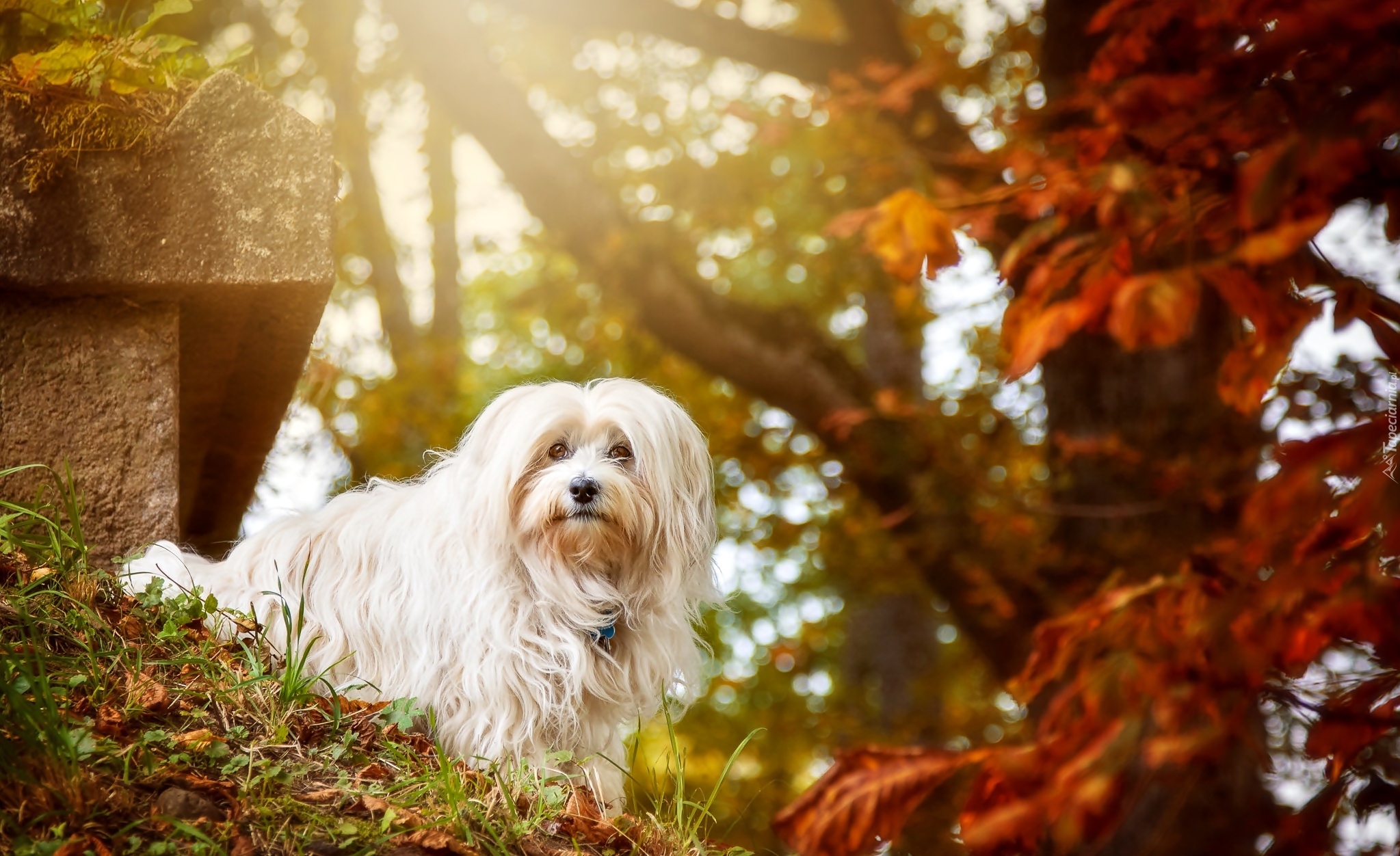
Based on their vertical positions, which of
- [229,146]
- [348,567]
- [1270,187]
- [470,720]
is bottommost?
[470,720]

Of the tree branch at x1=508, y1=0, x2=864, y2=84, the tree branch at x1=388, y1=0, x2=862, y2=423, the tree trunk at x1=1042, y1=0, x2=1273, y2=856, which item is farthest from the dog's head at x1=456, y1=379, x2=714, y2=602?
the tree branch at x1=508, y1=0, x2=864, y2=84

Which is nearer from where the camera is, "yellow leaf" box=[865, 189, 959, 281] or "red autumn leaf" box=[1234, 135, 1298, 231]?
"red autumn leaf" box=[1234, 135, 1298, 231]

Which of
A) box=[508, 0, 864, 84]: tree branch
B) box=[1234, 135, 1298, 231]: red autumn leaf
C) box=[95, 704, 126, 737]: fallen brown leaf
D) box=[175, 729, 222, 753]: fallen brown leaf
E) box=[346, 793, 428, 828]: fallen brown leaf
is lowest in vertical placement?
box=[346, 793, 428, 828]: fallen brown leaf

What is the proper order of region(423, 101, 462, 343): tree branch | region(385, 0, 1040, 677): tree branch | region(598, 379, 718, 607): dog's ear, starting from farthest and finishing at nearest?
1. region(423, 101, 462, 343): tree branch
2. region(385, 0, 1040, 677): tree branch
3. region(598, 379, 718, 607): dog's ear

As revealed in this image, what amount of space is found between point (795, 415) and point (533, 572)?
14.2ft

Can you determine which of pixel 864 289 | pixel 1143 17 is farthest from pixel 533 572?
pixel 864 289

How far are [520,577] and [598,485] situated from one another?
0.36 meters

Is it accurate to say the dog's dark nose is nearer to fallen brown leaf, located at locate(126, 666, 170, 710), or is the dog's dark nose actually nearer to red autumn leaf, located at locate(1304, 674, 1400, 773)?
fallen brown leaf, located at locate(126, 666, 170, 710)

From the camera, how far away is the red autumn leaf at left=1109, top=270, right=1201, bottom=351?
1.94 metres

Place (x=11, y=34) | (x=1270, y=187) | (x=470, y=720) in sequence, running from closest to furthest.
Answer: (x=1270, y=187) → (x=470, y=720) → (x=11, y=34)

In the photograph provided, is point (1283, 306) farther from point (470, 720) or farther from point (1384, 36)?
point (470, 720)

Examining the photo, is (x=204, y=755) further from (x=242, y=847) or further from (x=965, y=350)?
(x=965, y=350)

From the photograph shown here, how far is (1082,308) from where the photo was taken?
2260 millimetres

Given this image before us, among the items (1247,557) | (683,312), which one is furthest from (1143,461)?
(1247,557)
